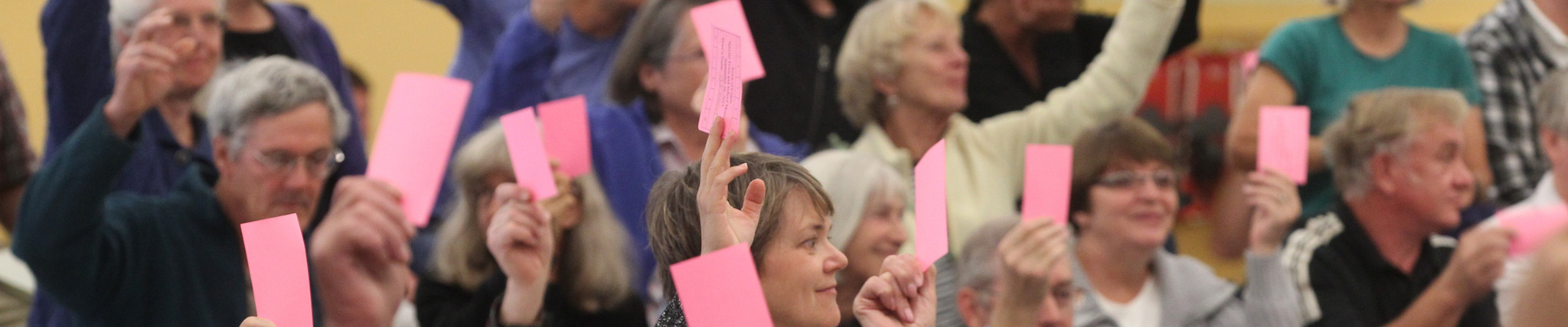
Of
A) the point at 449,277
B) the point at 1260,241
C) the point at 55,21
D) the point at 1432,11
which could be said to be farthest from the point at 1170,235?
the point at 1432,11

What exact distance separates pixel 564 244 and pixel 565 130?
261 millimetres

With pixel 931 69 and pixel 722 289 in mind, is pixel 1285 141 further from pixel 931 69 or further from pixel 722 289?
pixel 722 289

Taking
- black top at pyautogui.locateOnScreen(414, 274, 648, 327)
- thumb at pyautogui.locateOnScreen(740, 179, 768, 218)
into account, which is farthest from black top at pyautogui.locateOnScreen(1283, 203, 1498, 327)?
thumb at pyautogui.locateOnScreen(740, 179, 768, 218)

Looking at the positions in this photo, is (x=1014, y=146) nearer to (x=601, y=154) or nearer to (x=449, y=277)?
(x=601, y=154)

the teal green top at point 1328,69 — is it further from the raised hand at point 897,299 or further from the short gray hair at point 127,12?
the short gray hair at point 127,12

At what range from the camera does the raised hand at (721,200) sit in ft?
5.36

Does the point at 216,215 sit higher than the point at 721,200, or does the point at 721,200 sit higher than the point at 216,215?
the point at 721,200

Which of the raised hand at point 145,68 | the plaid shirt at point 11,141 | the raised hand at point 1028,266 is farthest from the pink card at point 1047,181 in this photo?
the plaid shirt at point 11,141

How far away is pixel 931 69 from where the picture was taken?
3.03 meters

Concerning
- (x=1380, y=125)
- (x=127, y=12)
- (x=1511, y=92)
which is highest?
(x=127, y=12)

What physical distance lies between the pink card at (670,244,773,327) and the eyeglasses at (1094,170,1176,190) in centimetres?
149

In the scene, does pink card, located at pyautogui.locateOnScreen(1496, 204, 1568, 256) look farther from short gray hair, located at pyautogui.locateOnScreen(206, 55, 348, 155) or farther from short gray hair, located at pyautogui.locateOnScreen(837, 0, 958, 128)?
→ short gray hair, located at pyautogui.locateOnScreen(206, 55, 348, 155)

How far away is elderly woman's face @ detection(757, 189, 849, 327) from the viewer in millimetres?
1761

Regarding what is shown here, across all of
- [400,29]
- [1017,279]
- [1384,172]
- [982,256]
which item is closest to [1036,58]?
[1384,172]
